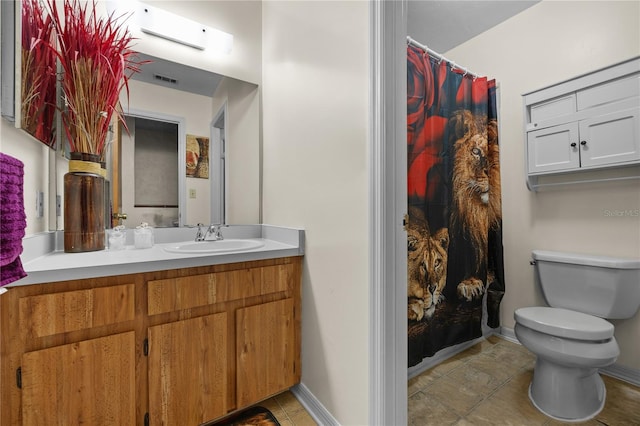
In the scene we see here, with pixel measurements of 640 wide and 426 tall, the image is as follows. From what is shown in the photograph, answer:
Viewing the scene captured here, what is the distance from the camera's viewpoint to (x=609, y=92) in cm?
164

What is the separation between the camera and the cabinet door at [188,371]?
1099 mm

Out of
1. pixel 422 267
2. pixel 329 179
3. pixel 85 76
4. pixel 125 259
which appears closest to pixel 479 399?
pixel 422 267

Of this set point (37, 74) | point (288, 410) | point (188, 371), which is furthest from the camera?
point (288, 410)

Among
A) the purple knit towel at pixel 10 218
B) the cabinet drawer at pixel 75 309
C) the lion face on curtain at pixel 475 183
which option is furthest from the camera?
the lion face on curtain at pixel 475 183

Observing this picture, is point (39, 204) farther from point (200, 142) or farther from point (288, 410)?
point (288, 410)

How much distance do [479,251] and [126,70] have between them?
7.93ft

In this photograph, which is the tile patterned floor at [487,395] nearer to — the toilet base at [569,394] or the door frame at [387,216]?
Result: the toilet base at [569,394]

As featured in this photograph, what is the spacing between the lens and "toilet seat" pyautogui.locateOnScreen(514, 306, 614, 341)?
1.36 metres

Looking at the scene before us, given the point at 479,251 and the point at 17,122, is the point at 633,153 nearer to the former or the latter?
the point at 479,251

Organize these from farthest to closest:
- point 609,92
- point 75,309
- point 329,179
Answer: point 609,92
point 329,179
point 75,309

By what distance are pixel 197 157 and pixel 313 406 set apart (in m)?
1.49

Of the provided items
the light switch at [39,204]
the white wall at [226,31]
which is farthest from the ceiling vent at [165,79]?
the light switch at [39,204]

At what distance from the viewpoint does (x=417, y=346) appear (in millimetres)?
1648

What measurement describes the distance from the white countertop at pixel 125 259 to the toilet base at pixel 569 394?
1393 mm
